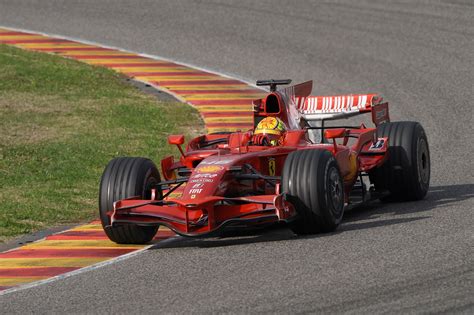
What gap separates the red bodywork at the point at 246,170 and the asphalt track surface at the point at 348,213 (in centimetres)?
31

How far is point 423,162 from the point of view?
13203 mm

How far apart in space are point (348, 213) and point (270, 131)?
3.94 feet

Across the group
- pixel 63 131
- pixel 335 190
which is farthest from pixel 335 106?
pixel 63 131

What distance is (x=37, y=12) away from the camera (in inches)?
1006

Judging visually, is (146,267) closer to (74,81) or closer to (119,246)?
(119,246)

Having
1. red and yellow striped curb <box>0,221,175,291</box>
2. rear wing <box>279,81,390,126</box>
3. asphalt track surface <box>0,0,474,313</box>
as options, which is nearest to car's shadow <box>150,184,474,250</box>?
asphalt track surface <box>0,0,474,313</box>

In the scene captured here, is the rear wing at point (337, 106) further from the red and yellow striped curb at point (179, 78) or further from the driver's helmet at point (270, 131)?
the red and yellow striped curb at point (179, 78)

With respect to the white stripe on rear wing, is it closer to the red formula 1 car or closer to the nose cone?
the red formula 1 car

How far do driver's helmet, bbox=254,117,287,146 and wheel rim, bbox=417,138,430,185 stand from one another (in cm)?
165

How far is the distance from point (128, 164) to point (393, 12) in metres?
14.4

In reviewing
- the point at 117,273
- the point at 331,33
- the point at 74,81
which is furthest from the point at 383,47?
the point at 117,273

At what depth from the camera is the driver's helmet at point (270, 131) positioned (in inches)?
476

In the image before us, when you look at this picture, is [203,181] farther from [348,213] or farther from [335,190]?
[348,213]

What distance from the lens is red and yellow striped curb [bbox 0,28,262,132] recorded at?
18578 mm
